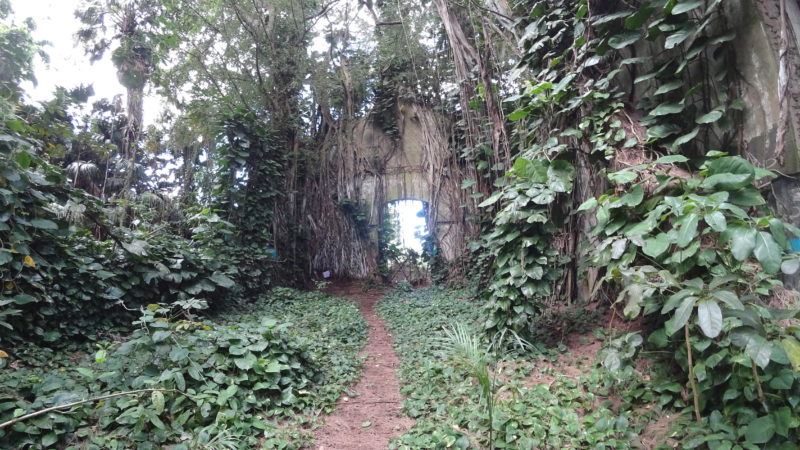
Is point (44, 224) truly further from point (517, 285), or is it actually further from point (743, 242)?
point (743, 242)

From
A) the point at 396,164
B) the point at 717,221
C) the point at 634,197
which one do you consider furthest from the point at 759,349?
the point at 396,164

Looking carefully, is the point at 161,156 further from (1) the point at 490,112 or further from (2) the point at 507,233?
(2) the point at 507,233

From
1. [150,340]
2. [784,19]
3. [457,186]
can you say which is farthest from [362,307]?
[784,19]

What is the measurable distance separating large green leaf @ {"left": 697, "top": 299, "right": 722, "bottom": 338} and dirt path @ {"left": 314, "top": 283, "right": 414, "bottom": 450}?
6.24ft

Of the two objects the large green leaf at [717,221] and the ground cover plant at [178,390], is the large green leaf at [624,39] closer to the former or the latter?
the large green leaf at [717,221]

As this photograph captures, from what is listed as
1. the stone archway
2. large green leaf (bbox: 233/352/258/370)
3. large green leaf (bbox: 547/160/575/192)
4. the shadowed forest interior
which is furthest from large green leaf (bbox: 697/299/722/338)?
the stone archway

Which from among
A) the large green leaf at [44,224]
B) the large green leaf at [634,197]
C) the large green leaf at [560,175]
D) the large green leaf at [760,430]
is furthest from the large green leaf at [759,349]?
the large green leaf at [44,224]

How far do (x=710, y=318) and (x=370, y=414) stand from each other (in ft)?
7.54

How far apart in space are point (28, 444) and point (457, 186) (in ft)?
22.4

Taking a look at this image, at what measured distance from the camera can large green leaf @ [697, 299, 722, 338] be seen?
5.69 feet

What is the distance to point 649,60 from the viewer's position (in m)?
3.19

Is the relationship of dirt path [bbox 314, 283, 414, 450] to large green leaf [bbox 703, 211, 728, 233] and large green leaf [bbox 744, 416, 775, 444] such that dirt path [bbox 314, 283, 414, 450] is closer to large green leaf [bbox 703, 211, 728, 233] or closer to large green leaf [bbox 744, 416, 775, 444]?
large green leaf [bbox 744, 416, 775, 444]

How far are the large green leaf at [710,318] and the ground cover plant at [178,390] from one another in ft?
7.68

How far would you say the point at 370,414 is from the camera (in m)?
3.02
